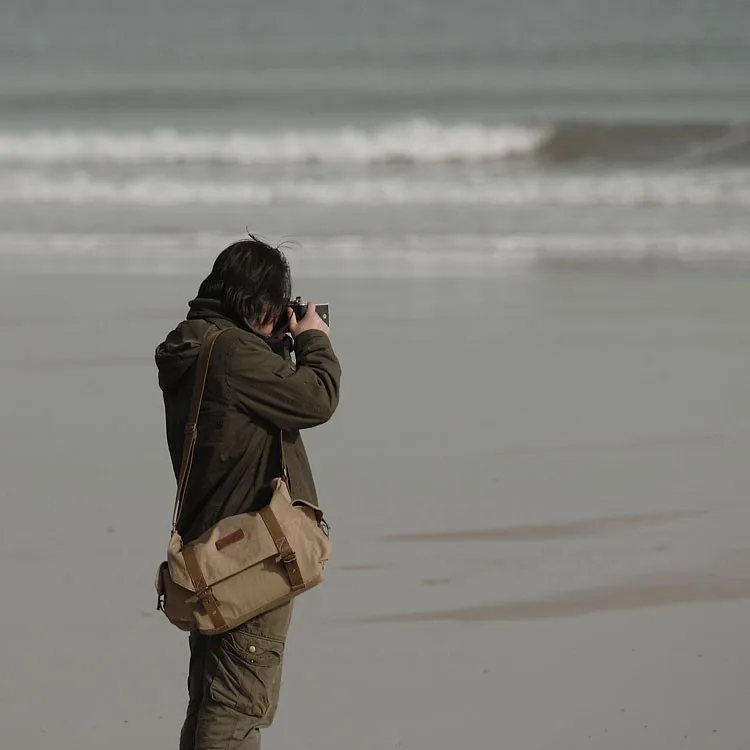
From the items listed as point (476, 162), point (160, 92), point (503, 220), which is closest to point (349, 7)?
point (160, 92)

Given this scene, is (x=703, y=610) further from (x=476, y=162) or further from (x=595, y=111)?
(x=595, y=111)

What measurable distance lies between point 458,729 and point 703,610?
3.13 ft

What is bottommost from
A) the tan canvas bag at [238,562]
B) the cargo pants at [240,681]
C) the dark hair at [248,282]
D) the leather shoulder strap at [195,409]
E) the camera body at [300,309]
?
the cargo pants at [240,681]

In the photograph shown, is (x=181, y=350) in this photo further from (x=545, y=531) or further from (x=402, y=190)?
(x=402, y=190)

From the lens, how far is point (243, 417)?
7.79 feet

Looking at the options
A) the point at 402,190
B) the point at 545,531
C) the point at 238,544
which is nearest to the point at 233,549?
the point at 238,544

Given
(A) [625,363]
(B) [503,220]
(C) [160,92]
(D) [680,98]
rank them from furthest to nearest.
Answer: (C) [160,92], (D) [680,98], (B) [503,220], (A) [625,363]

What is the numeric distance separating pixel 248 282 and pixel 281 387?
198 millimetres

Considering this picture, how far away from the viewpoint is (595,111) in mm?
25250

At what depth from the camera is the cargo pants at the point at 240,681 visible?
95.9 inches

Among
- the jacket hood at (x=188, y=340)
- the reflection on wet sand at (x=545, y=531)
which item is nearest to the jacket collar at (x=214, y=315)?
the jacket hood at (x=188, y=340)

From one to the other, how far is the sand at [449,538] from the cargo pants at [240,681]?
0.61 metres

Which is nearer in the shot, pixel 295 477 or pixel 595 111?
pixel 295 477

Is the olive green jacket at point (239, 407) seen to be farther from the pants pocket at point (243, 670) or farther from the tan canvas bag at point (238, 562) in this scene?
the pants pocket at point (243, 670)
